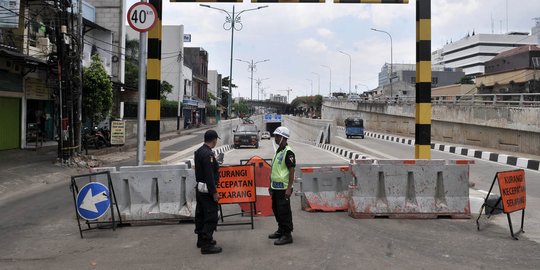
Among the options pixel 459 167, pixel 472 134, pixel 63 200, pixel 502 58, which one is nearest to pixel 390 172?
pixel 459 167

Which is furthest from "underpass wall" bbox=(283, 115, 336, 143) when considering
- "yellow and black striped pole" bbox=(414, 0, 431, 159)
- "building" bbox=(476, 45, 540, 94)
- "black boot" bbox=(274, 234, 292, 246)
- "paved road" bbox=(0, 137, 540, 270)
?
"black boot" bbox=(274, 234, 292, 246)

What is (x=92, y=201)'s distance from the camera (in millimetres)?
7332

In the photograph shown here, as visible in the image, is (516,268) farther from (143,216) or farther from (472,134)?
(472,134)

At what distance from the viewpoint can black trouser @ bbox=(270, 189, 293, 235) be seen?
657 centimetres

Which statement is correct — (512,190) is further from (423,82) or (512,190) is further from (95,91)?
(95,91)

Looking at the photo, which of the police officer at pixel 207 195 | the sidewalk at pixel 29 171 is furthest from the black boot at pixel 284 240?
the sidewalk at pixel 29 171

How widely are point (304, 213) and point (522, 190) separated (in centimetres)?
371

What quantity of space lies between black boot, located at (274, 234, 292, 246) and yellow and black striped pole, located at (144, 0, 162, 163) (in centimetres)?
453

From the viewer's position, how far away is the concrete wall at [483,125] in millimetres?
21078

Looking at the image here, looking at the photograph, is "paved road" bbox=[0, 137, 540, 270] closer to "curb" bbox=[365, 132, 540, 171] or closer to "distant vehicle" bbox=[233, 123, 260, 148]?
"curb" bbox=[365, 132, 540, 171]

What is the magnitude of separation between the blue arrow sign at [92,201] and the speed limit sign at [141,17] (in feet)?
10.3

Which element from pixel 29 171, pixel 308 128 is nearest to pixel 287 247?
pixel 29 171

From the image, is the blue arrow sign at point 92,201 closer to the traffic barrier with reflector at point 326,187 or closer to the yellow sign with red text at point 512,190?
the traffic barrier with reflector at point 326,187

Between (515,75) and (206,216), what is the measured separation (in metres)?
61.8
